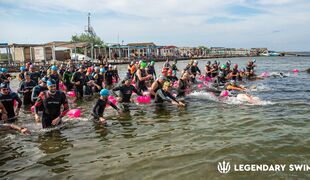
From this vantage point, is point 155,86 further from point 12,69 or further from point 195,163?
point 12,69

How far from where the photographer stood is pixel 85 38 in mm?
90500

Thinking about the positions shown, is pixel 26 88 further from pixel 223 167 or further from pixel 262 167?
pixel 262 167

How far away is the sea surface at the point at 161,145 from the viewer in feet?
17.1

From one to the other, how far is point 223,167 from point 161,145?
5.68 feet

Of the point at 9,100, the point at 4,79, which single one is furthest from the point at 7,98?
the point at 4,79

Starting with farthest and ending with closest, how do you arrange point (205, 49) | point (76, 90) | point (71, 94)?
1. point (205, 49)
2. point (76, 90)
3. point (71, 94)

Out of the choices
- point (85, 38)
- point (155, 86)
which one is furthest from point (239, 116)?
point (85, 38)

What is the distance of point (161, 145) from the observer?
6504 mm

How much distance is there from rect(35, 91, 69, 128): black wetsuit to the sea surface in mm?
378

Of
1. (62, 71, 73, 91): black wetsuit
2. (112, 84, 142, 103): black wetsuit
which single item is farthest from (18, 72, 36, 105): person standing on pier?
(112, 84, 142, 103): black wetsuit

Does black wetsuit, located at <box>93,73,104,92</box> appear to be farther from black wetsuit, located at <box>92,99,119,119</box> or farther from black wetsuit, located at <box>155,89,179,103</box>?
black wetsuit, located at <box>92,99,119,119</box>

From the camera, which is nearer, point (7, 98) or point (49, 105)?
point (49, 105)

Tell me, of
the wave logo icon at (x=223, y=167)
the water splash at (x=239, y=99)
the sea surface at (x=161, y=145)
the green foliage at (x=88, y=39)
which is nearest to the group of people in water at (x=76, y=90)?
the sea surface at (x=161, y=145)

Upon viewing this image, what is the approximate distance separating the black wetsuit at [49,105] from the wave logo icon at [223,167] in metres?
4.47
